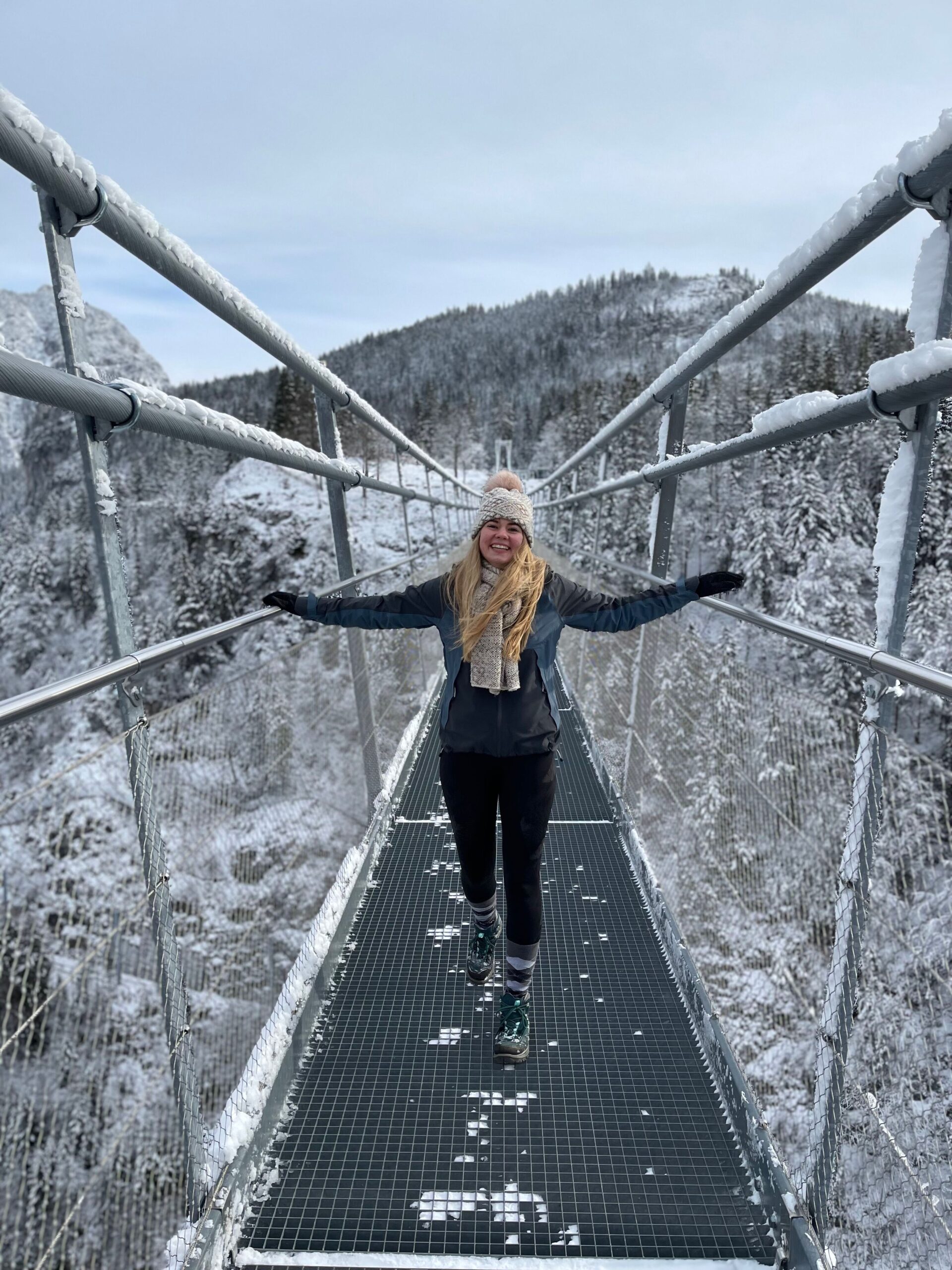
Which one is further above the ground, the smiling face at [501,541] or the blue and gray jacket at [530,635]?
the smiling face at [501,541]

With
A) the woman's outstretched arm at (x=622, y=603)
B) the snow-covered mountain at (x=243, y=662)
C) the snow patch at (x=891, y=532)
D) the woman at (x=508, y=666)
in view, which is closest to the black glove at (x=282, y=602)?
the woman at (x=508, y=666)

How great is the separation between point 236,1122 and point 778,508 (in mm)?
17306

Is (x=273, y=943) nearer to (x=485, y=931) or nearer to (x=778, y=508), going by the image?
(x=485, y=931)

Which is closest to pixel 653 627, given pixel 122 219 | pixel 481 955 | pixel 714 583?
pixel 714 583

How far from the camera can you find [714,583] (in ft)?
5.37

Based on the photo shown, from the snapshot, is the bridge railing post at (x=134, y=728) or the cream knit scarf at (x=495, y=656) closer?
the bridge railing post at (x=134, y=728)

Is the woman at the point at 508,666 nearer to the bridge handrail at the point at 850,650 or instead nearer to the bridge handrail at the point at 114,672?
the bridge handrail at the point at 850,650

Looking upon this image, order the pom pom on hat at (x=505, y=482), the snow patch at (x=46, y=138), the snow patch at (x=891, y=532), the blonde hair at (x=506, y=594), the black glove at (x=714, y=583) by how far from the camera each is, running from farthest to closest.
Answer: the pom pom on hat at (x=505, y=482) → the blonde hair at (x=506, y=594) → the black glove at (x=714, y=583) → the snow patch at (x=891, y=532) → the snow patch at (x=46, y=138)

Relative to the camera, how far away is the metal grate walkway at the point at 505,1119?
4.42ft

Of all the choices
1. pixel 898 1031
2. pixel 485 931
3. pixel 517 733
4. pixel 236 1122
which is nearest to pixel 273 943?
pixel 236 1122

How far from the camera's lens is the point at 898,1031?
3.89 feet

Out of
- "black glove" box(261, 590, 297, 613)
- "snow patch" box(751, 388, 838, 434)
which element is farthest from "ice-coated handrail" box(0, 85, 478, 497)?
"snow patch" box(751, 388, 838, 434)

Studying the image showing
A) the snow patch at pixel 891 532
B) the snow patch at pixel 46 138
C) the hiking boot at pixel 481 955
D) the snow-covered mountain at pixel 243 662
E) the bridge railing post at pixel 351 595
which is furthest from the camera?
the bridge railing post at pixel 351 595

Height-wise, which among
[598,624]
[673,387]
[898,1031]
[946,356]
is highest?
[673,387]
